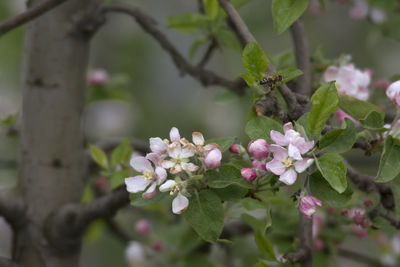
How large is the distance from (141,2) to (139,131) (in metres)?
1.48

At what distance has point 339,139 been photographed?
2.41 feet

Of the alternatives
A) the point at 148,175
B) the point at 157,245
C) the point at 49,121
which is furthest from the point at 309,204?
the point at 157,245

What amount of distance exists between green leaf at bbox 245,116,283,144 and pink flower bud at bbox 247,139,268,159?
23 millimetres

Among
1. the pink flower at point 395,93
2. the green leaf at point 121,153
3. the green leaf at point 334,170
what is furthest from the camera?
the green leaf at point 121,153

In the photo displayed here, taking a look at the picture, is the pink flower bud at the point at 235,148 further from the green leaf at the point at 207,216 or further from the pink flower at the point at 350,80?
the pink flower at the point at 350,80

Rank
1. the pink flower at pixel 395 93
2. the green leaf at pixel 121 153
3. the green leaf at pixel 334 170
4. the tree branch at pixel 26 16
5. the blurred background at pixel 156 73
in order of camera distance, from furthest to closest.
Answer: the blurred background at pixel 156 73
the green leaf at pixel 121 153
the tree branch at pixel 26 16
the pink flower at pixel 395 93
the green leaf at pixel 334 170

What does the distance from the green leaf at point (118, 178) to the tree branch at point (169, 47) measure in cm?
34

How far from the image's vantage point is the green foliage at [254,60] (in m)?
0.76

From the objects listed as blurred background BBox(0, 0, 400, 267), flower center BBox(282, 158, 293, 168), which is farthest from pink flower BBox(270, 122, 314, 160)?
blurred background BBox(0, 0, 400, 267)

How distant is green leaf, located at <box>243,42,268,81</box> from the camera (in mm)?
760

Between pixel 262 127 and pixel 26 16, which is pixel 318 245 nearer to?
pixel 262 127

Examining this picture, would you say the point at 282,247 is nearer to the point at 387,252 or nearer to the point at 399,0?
the point at 387,252

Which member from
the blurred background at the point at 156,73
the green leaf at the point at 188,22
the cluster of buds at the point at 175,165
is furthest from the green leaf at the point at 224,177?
the blurred background at the point at 156,73

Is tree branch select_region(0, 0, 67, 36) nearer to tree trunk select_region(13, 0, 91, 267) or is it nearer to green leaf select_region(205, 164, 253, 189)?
tree trunk select_region(13, 0, 91, 267)
